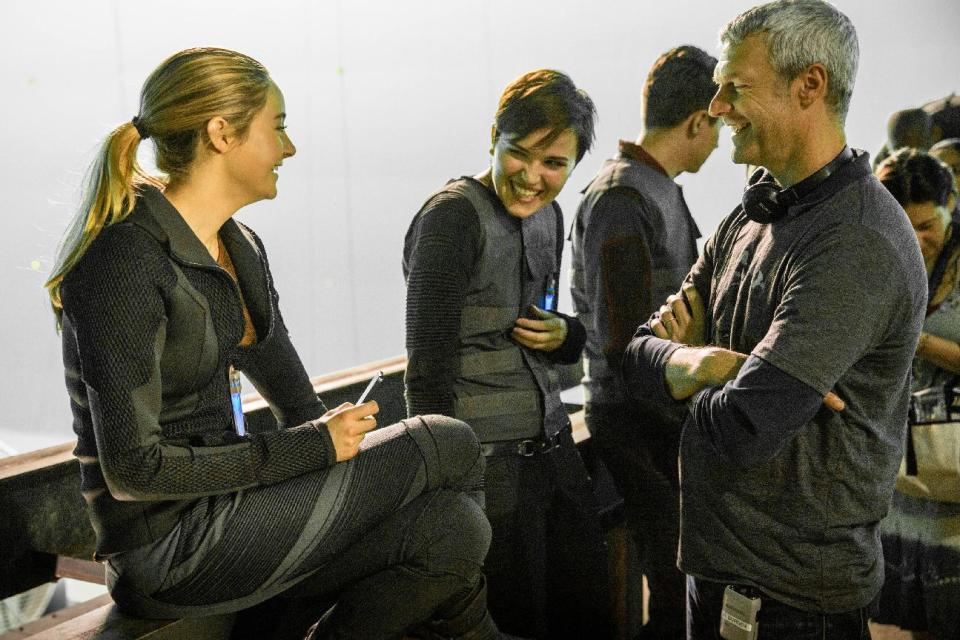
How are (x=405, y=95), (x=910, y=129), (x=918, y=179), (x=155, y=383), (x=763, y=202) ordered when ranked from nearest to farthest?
1. (x=155, y=383)
2. (x=763, y=202)
3. (x=918, y=179)
4. (x=910, y=129)
5. (x=405, y=95)

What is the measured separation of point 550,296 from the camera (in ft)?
6.69

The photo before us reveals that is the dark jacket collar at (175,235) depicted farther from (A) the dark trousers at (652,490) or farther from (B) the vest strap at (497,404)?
(A) the dark trousers at (652,490)

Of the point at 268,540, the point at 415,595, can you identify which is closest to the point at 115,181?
the point at 268,540

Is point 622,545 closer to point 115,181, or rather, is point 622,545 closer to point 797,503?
point 797,503

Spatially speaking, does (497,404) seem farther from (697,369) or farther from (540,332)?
(697,369)

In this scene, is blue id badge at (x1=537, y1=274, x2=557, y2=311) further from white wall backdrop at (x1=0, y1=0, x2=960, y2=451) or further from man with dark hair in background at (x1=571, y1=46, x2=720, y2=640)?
white wall backdrop at (x1=0, y1=0, x2=960, y2=451)

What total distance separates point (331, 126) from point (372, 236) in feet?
1.73

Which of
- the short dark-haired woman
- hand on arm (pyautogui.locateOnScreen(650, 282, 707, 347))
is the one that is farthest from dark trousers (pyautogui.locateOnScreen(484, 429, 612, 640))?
hand on arm (pyautogui.locateOnScreen(650, 282, 707, 347))

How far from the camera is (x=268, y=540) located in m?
1.20

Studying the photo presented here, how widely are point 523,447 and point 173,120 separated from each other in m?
1.06

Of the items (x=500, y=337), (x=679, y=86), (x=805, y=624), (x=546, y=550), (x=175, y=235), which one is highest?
(x=679, y=86)

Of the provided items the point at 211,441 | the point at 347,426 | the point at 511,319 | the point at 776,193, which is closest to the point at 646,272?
the point at 511,319

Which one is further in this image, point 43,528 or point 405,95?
point 405,95

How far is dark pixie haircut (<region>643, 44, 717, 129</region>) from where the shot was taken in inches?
86.0
